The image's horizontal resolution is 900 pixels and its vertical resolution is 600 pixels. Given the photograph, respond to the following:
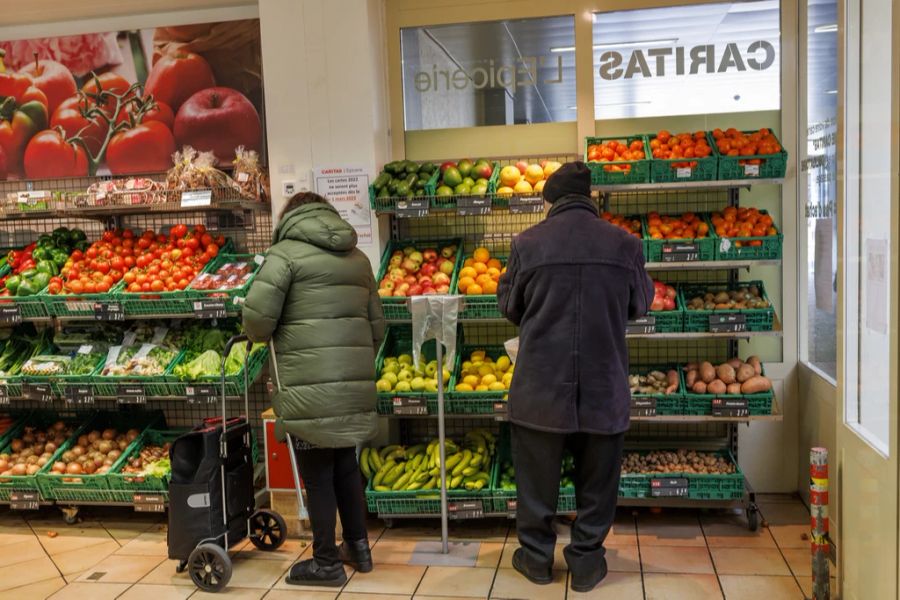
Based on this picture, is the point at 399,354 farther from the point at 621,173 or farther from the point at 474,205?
the point at 621,173

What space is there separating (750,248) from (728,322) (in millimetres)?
437

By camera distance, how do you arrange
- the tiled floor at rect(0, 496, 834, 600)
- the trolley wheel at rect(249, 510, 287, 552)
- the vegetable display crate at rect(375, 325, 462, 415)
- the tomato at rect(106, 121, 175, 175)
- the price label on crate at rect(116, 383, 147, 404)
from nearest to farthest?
the tiled floor at rect(0, 496, 834, 600)
the trolley wheel at rect(249, 510, 287, 552)
the vegetable display crate at rect(375, 325, 462, 415)
the price label on crate at rect(116, 383, 147, 404)
the tomato at rect(106, 121, 175, 175)

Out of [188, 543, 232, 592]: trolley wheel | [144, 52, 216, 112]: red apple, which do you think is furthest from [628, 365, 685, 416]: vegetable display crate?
[144, 52, 216, 112]: red apple

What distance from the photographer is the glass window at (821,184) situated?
4.81 meters

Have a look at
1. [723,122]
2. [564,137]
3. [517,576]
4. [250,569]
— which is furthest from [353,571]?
[723,122]

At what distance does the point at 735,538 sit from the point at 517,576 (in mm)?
1318

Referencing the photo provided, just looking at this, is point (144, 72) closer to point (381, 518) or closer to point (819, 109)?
point (381, 518)

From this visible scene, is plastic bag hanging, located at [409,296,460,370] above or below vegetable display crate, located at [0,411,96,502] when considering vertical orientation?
above

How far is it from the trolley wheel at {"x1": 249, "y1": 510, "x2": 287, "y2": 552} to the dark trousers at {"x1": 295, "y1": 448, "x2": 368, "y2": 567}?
51 centimetres

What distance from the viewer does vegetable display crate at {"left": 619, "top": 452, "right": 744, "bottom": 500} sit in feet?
15.7

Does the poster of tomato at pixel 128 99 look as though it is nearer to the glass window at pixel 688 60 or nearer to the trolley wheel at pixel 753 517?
the glass window at pixel 688 60

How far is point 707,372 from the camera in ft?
16.3

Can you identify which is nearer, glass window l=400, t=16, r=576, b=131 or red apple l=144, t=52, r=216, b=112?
glass window l=400, t=16, r=576, b=131

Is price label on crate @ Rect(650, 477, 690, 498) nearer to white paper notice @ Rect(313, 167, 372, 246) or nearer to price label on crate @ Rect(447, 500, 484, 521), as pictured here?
price label on crate @ Rect(447, 500, 484, 521)
